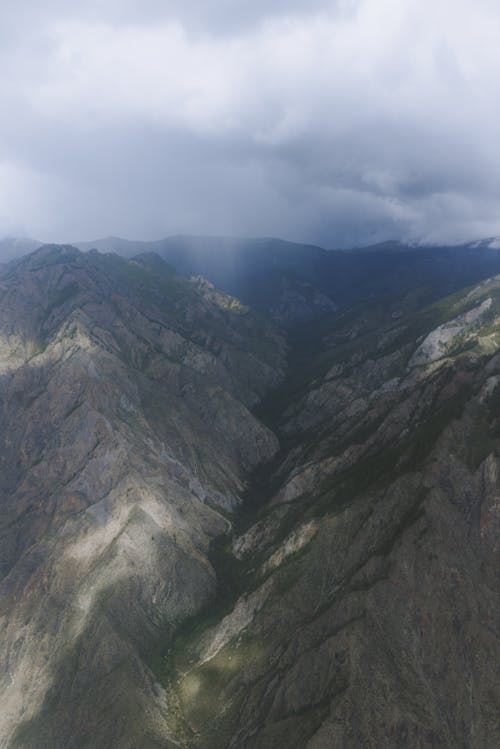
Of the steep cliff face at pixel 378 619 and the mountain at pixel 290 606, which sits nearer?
the steep cliff face at pixel 378 619

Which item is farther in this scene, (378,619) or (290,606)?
(290,606)

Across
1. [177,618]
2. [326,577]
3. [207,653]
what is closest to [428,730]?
[326,577]

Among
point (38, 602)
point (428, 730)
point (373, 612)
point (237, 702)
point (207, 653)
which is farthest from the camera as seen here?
point (38, 602)

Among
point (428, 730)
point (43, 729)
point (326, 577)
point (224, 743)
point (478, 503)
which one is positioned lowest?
point (43, 729)

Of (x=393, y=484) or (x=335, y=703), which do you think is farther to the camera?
(x=393, y=484)

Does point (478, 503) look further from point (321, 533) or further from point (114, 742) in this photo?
point (114, 742)

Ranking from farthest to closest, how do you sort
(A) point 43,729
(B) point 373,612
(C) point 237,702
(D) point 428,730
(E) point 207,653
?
(E) point 207,653 < (A) point 43,729 < (C) point 237,702 < (B) point 373,612 < (D) point 428,730

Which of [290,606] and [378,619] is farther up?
[378,619]

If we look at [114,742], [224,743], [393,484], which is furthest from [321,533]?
[114,742]

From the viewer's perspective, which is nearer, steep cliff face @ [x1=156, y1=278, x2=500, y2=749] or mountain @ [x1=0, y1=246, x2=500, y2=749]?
steep cliff face @ [x1=156, y1=278, x2=500, y2=749]

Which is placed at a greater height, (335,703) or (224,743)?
(335,703)
